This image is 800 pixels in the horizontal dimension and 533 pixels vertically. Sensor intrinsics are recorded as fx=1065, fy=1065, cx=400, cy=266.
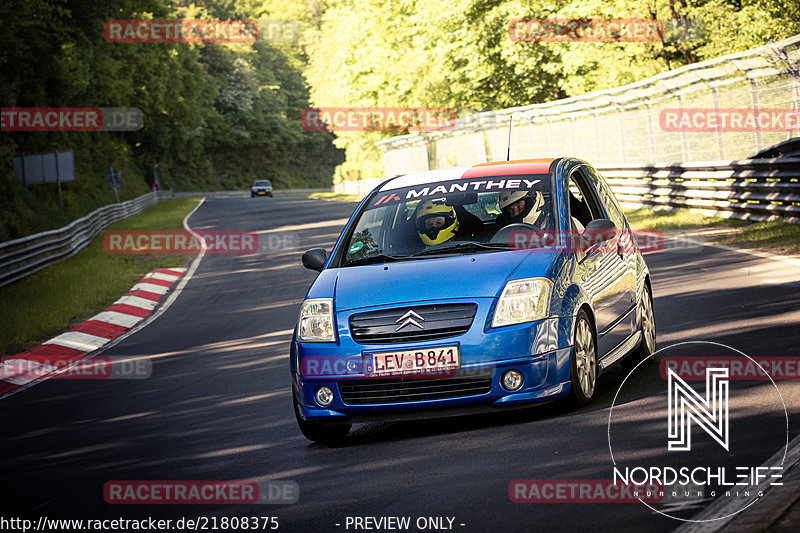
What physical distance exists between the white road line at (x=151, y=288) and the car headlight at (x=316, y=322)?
13.8 m

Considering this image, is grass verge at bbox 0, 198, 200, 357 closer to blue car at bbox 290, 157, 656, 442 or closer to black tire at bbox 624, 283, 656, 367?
blue car at bbox 290, 157, 656, 442

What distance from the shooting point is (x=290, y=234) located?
32.1 metres

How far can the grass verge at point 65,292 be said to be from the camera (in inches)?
630

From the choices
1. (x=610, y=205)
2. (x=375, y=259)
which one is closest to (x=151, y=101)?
(x=610, y=205)

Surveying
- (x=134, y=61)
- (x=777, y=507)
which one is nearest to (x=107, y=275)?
(x=777, y=507)

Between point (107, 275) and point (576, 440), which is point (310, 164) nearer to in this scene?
point (107, 275)

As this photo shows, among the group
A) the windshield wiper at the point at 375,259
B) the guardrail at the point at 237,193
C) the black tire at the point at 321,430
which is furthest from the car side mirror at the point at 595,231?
the guardrail at the point at 237,193

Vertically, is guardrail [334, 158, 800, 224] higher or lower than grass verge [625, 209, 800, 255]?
higher

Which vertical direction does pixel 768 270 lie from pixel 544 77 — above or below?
below

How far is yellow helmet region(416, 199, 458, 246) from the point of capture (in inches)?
298

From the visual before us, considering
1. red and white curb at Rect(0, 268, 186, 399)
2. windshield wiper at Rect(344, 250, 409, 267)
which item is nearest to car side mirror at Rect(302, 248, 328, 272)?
windshield wiper at Rect(344, 250, 409, 267)

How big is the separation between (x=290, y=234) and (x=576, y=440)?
26.4 m

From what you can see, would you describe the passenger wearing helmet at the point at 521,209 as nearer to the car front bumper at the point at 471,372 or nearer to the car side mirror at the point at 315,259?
the car front bumper at the point at 471,372

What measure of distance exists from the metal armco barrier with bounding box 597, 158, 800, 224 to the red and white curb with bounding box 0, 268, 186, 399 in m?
10.7
